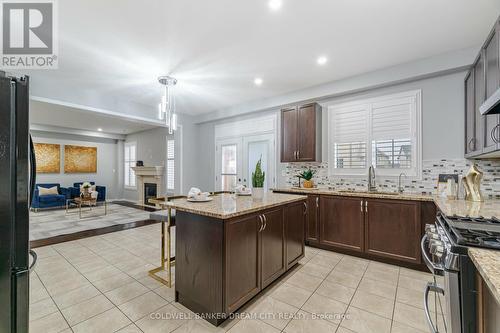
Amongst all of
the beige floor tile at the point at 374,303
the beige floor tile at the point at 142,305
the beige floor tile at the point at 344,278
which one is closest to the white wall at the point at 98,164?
the beige floor tile at the point at 142,305

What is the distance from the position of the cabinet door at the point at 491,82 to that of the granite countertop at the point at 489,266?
1.47 metres

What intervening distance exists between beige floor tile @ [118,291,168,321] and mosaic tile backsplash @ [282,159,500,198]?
311 cm

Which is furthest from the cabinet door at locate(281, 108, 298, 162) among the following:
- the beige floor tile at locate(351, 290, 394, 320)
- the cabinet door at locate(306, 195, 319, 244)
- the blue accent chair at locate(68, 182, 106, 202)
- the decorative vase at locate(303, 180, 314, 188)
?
the blue accent chair at locate(68, 182, 106, 202)

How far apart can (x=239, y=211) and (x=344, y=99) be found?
10.3 ft

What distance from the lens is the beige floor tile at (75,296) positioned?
2.13 metres

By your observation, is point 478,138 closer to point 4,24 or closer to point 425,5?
point 425,5

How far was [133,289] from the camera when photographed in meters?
2.40

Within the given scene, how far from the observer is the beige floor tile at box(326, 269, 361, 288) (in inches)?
99.0

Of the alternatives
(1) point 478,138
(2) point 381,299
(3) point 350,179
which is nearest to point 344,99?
(3) point 350,179

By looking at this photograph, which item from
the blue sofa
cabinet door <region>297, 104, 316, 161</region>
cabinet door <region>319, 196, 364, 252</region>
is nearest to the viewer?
cabinet door <region>319, 196, 364, 252</region>

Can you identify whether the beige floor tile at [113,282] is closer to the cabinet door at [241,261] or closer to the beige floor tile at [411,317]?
the cabinet door at [241,261]

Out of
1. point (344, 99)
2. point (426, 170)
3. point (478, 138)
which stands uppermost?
point (344, 99)

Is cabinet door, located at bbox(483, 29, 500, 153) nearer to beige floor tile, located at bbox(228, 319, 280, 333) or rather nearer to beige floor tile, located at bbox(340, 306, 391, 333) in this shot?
beige floor tile, located at bbox(340, 306, 391, 333)

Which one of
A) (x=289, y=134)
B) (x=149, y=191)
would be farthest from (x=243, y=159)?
(x=149, y=191)
